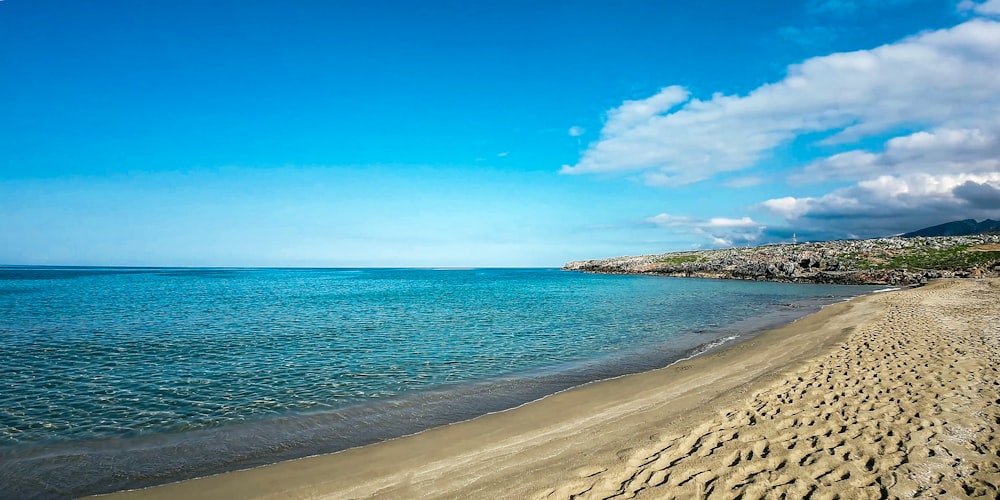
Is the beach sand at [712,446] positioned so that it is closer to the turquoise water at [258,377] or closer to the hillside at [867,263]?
the turquoise water at [258,377]

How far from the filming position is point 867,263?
7662 cm

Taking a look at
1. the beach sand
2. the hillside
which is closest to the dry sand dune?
the beach sand

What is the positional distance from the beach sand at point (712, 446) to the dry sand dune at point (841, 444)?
1.1 inches

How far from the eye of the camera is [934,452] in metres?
7.33

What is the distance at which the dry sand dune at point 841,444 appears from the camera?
6430 mm

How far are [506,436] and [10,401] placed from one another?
1385cm

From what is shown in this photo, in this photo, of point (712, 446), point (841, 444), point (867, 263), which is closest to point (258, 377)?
point (712, 446)

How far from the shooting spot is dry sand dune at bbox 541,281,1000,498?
21.1 feet

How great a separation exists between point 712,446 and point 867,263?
8907 centimetres

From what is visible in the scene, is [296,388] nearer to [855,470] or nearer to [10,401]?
[10,401]

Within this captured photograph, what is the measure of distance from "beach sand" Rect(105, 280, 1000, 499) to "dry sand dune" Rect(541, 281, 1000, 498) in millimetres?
29

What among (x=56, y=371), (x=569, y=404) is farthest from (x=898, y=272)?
(x=56, y=371)

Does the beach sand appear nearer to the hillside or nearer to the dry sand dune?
the dry sand dune

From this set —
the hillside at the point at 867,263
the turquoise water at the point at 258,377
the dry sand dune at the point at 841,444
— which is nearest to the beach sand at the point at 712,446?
the dry sand dune at the point at 841,444
